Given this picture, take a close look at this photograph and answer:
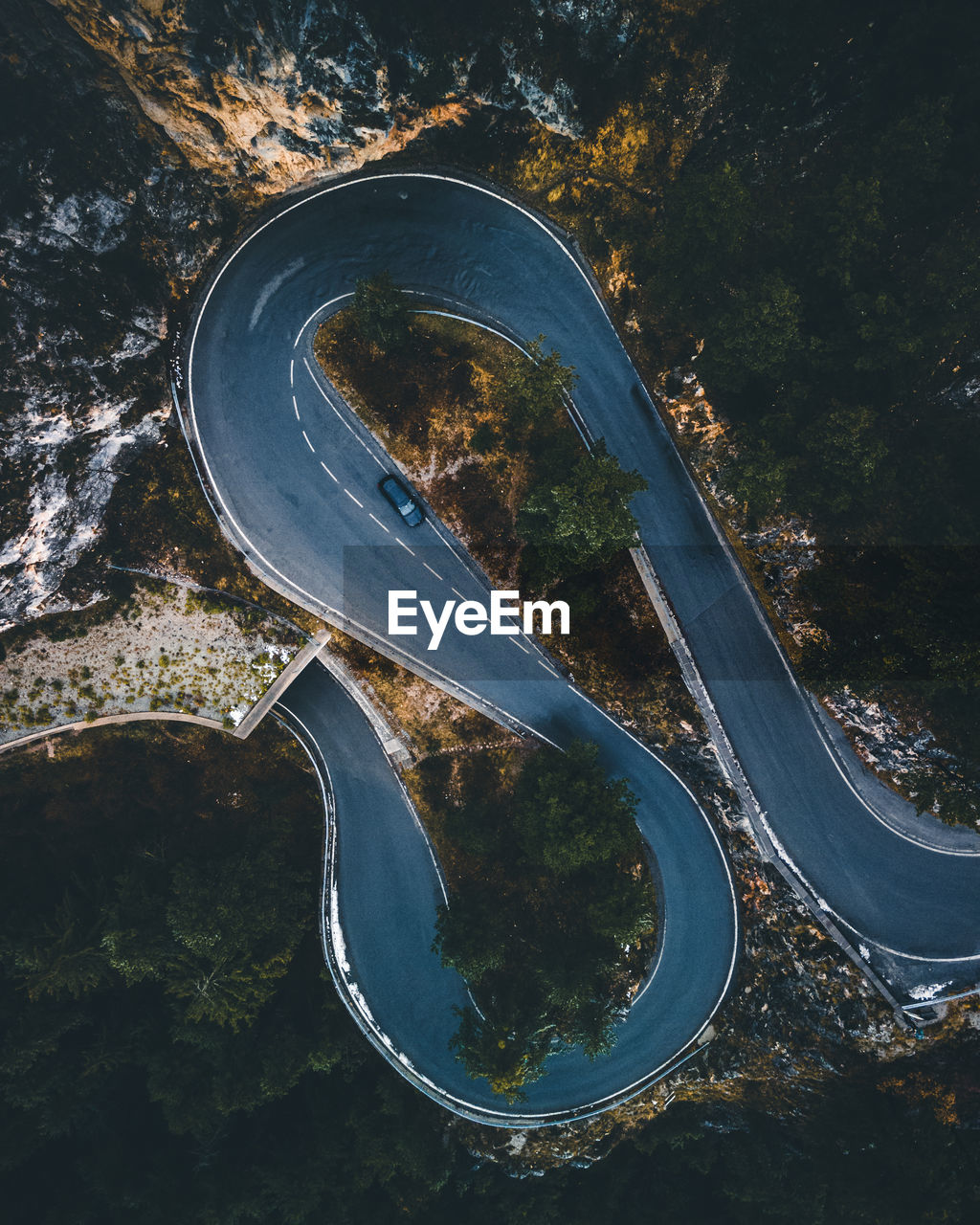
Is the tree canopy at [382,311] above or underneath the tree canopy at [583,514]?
above

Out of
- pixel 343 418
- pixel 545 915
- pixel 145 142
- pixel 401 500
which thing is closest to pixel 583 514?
pixel 401 500

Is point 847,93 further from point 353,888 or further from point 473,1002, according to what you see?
point 473,1002

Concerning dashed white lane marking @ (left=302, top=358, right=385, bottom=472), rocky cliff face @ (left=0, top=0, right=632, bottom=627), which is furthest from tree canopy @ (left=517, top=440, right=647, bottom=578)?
rocky cliff face @ (left=0, top=0, right=632, bottom=627)

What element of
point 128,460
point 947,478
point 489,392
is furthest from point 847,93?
point 128,460

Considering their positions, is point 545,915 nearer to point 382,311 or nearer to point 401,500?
point 401,500

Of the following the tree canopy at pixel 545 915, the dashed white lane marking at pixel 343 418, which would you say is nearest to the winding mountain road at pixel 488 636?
the dashed white lane marking at pixel 343 418

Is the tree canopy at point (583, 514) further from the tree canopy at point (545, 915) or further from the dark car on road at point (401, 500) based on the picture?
the tree canopy at point (545, 915)
